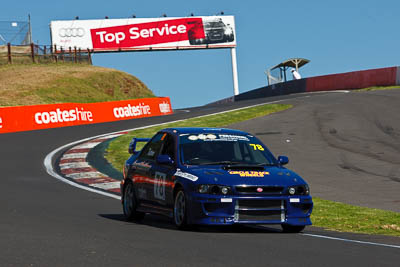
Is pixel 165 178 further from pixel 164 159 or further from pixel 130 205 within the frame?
pixel 130 205

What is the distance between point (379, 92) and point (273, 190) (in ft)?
106

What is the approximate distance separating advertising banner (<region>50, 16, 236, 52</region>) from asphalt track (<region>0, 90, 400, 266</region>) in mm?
59897

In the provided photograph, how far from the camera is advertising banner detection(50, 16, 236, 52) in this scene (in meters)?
89.4

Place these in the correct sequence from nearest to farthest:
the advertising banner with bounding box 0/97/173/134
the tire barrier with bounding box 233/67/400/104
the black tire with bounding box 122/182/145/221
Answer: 1. the black tire with bounding box 122/182/145/221
2. the advertising banner with bounding box 0/97/173/134
3. the tire barrier with bounding box 233/67/400/104

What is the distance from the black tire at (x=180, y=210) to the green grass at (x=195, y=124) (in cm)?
1036

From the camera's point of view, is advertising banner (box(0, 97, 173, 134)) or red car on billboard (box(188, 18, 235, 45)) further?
red car on billboard (box(188, 18, 235, 45))

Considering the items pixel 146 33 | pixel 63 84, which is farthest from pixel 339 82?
pixel 146 33

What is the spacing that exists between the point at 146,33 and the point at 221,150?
266 feet

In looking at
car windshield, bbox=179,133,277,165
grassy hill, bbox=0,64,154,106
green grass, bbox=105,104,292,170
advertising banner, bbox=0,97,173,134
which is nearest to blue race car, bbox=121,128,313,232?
car windshield, bbox=179,133,277,165

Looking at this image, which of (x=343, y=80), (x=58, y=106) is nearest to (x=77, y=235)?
(x=58, y=106)

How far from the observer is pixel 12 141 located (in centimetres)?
2700

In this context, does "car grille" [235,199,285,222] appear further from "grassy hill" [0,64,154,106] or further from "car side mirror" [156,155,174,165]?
"grassy hill" [0,64,154,106]

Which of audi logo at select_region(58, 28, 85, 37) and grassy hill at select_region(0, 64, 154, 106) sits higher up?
audi logo at select_region(58, 28, 85, 37)

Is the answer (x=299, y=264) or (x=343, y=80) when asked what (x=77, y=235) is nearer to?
(x=299, y=264)
